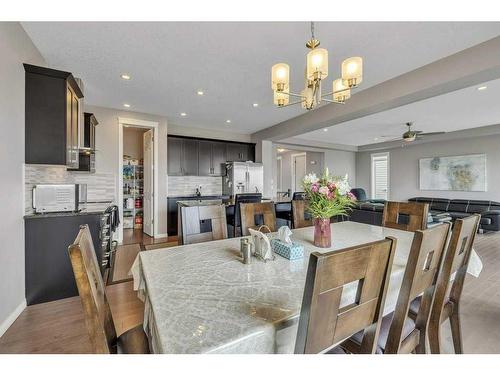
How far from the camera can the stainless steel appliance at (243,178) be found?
586 cm

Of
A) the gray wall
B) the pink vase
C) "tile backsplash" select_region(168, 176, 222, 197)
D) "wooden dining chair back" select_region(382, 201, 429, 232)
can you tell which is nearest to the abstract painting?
the gray wall

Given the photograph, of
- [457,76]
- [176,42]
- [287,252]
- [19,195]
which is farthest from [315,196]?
[19,195]

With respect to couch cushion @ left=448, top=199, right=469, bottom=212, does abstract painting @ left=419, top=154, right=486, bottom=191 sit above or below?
above

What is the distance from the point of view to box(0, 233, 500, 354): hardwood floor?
1696 millimetres

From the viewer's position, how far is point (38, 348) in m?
1.68

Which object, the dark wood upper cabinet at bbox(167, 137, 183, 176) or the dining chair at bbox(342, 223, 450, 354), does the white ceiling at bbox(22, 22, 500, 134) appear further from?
the dining chair at bbox(342, 223, 450, 354)

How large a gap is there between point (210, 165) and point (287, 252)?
4851mm

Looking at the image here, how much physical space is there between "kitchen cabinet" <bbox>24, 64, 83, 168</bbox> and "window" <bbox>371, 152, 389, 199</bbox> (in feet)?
29.7

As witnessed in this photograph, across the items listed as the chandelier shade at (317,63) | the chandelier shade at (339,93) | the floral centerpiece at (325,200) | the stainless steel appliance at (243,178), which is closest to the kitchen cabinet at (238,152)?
the stainless steel appliance at (243,178)

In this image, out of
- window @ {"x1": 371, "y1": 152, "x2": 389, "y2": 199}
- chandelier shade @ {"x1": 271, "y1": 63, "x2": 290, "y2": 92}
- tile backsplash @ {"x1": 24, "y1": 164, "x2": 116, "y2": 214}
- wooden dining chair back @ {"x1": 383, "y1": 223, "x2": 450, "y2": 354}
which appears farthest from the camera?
window @ {"x1": 371, "y1": 152, "x2": 389, "y2": 199}

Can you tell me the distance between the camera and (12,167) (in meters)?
2.00

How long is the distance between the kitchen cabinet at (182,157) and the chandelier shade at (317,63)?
4282mm

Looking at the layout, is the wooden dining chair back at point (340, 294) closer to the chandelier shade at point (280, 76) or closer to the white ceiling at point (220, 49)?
the chandelier shade at point (280, 76)
